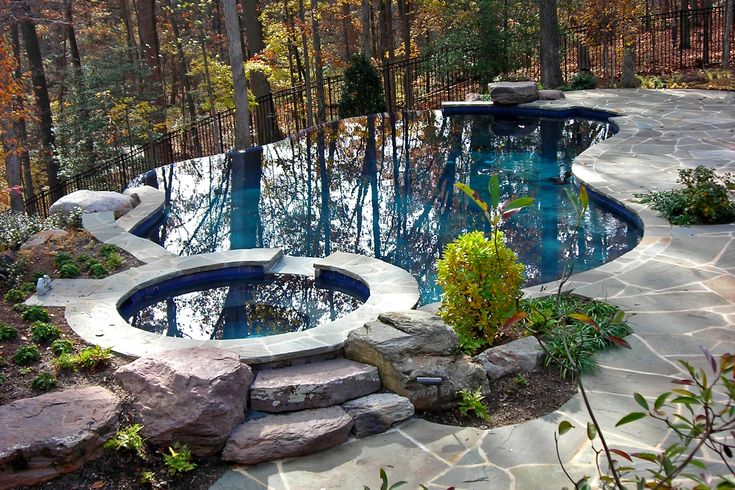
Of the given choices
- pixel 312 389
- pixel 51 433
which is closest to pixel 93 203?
pixel 51 433

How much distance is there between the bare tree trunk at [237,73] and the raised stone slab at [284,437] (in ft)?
36.0

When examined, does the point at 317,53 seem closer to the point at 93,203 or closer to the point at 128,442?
the point at 93,203

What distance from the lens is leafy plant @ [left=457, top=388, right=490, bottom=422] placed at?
15.0 ft

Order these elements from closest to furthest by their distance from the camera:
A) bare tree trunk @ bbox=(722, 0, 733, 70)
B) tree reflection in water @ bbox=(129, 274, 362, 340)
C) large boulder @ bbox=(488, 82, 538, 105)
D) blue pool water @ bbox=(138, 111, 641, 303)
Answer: tree reflection in water @ bbox=(129, 274, 362, 340) → blue pool water @ bbox=(138, 111, 641, 303) → bare tree trunk @ bbox=(722, 0, 733, 70) → large boulder @ bbox=(488, 82, 538, 105)

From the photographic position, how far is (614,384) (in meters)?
4.69

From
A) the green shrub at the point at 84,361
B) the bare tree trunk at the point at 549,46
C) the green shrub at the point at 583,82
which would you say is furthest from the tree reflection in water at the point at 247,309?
the green shrub at the point at 583,82

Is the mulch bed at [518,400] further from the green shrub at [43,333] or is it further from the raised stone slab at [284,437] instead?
the green shrub at [43,333]

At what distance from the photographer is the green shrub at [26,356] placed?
214 inches

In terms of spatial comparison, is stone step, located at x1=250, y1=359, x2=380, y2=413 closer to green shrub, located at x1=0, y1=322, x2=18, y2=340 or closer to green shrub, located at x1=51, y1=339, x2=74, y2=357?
green shrub, located at x1=51, y1=339, x2=74, y2=357

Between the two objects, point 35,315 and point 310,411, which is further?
point 35,315

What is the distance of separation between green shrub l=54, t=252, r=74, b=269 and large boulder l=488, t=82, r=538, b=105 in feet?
34.6

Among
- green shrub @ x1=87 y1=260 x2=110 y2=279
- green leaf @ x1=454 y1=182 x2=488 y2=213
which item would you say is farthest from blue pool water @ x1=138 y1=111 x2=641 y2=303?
green leaf @ x1=454 y1=182 x2=488 y2=213

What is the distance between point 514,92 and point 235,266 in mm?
9636

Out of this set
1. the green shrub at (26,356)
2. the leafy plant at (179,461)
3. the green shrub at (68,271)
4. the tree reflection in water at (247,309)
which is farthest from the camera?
the green shrub at (68,271)
